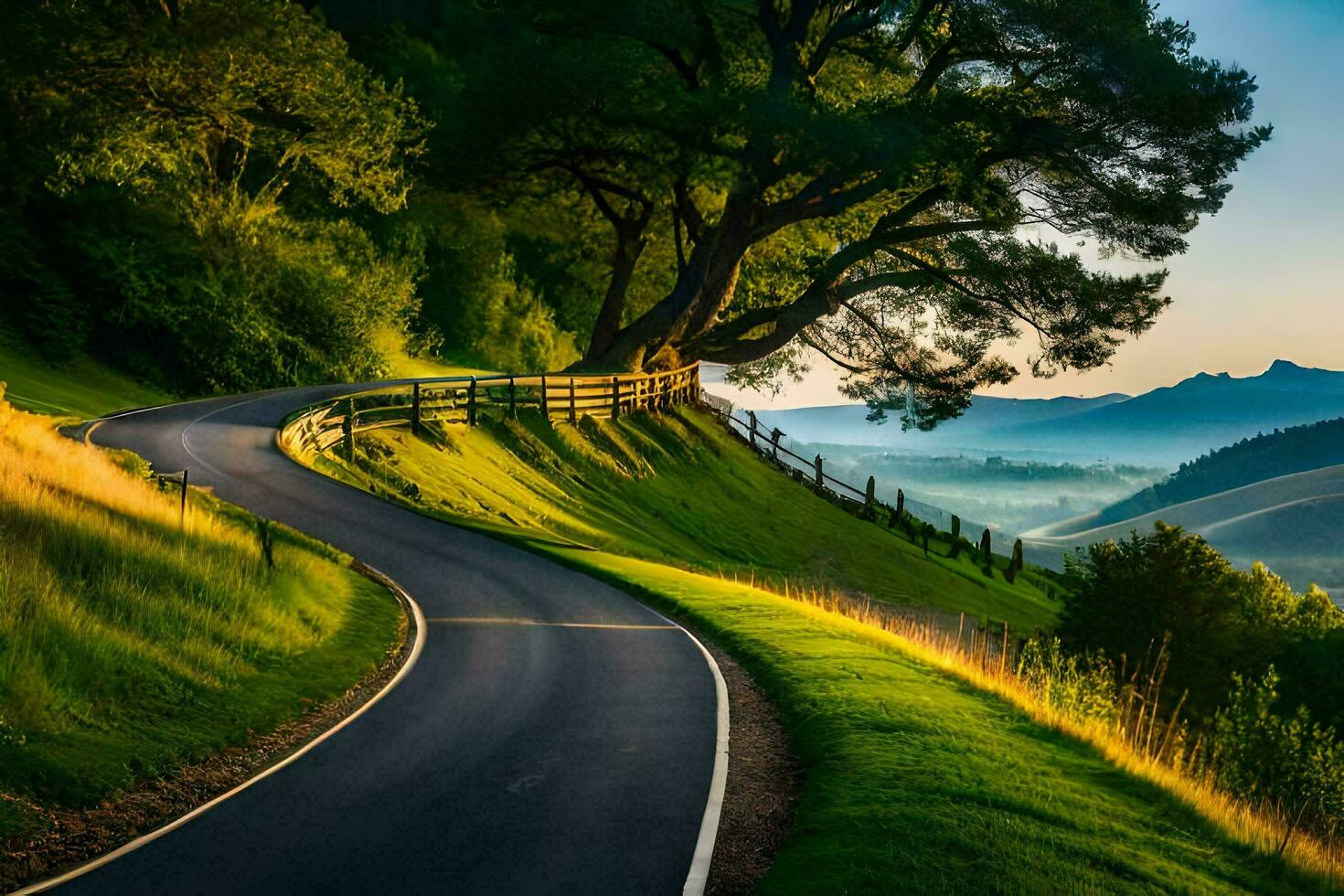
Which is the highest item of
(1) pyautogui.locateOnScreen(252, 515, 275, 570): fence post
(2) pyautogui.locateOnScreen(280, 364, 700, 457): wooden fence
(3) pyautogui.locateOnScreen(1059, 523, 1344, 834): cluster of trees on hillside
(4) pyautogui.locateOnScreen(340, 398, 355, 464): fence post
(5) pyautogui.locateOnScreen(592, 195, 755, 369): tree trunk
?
(5) pyautogui.locateOnScreen(592, 195, 755, 369): tree trunk

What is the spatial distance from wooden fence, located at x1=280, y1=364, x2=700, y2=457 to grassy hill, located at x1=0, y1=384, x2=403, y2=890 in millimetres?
12590

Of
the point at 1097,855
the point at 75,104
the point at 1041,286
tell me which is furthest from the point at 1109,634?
the point at 75,104

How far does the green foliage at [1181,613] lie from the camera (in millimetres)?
33688

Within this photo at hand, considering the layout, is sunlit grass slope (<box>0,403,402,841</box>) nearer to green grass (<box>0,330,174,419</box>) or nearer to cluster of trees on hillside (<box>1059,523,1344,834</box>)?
green grass (<box>0,330,174,419</box>)

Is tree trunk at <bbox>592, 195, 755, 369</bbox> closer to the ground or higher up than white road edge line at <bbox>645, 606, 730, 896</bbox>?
higher up

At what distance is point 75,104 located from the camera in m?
43.1

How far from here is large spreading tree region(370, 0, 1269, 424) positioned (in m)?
36.8

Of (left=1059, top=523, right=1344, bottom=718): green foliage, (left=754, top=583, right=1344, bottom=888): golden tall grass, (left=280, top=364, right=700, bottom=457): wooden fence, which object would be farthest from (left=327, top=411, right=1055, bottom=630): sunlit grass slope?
(left=754, top=583, right=1344, bottom=888): golden tall grass

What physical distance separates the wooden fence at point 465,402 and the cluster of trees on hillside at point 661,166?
95.5 inches

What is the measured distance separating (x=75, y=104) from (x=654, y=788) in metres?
40.9

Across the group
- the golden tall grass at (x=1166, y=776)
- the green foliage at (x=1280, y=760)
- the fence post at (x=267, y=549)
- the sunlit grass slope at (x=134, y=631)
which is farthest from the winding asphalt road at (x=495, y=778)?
the green foliage at (x=1280, y=760)

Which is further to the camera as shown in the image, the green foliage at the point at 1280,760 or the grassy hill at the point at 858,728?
the green foliage at the point at 1280,760

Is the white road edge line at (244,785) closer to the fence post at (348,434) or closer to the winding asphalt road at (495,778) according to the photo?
the winding asphalt road at (495,778)

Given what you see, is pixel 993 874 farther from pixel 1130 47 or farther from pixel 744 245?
pixel 744 245
